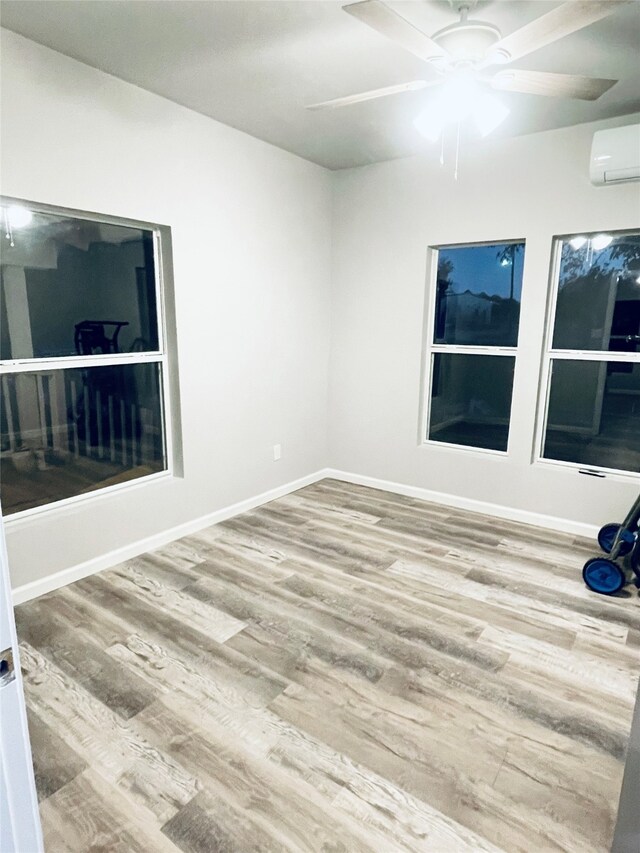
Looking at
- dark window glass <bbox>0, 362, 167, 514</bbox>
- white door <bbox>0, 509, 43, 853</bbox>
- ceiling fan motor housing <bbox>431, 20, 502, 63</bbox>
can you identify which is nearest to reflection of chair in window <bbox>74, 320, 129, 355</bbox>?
dark window glass <bbox>0, 362, 167, 514</bbox>

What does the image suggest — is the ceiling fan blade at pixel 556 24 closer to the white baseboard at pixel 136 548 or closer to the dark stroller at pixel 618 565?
the dark stroller at pixel 618 565

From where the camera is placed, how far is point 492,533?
3805mm

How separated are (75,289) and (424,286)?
2644 millimetres

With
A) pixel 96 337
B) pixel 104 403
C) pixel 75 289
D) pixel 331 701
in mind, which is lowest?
pixel 331 701

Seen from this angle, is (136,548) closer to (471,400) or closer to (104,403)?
(104,403)

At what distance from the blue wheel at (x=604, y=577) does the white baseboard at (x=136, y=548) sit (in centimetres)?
249

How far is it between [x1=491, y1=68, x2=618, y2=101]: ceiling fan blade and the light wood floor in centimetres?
252

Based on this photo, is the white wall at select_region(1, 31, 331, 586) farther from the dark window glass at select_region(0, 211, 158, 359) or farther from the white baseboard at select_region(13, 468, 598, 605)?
the dark window glass at select_region(0, 211, 158, 359)

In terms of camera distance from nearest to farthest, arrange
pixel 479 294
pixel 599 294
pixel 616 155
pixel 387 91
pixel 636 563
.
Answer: pixel 387 91 → pixel 636 563 → pixel 616 155 → pixel 599 294 → pixel 479 294

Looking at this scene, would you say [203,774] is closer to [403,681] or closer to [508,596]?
[403,681]

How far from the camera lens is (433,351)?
4371 mm

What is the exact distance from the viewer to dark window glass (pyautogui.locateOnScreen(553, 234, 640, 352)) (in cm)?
354

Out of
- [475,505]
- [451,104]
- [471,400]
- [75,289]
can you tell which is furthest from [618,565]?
[75,289]

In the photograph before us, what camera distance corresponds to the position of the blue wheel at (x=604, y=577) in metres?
2.92
